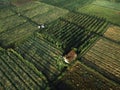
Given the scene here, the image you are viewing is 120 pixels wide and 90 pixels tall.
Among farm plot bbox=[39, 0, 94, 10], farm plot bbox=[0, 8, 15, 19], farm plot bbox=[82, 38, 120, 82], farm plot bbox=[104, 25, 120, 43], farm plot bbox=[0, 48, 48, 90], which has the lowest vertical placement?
farm plot bbox=[0, 48, 48, 90]

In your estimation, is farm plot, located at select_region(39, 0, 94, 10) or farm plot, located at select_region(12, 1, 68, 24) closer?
farm plot, located at select_region(12, 1, 68, 24)

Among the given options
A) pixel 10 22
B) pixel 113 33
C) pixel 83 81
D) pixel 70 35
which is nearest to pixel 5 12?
pixel 10 22

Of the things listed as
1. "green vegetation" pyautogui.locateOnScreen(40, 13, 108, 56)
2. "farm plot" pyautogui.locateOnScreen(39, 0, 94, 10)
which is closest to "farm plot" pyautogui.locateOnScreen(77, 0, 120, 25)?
"farm plot" pyautogui.locateOnScreen(39, 0, 94, 10)

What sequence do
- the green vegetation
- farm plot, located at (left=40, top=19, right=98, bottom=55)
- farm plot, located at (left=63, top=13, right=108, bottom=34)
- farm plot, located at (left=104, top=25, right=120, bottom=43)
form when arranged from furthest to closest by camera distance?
1. farm plot, located at (left=63, top=13, right=108, bottom=34)
2. farm plot, located at (left=104, top=25, right=120, bottom=43)
3. the green vegetation
4. farm plot, located at (left=40, top=19, right=98, bottom=55)

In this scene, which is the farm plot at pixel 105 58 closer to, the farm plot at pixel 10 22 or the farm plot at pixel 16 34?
the farm plot at pixel 16 34

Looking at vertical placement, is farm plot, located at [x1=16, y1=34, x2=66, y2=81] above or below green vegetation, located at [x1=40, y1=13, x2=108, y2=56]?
below

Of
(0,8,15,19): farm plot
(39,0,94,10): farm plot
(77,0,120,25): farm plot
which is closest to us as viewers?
(77,0,120,25): farm plot

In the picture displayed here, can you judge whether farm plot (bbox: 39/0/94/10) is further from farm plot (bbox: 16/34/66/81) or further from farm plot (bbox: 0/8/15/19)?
farm plot (bbox: 16/34/66/81)
